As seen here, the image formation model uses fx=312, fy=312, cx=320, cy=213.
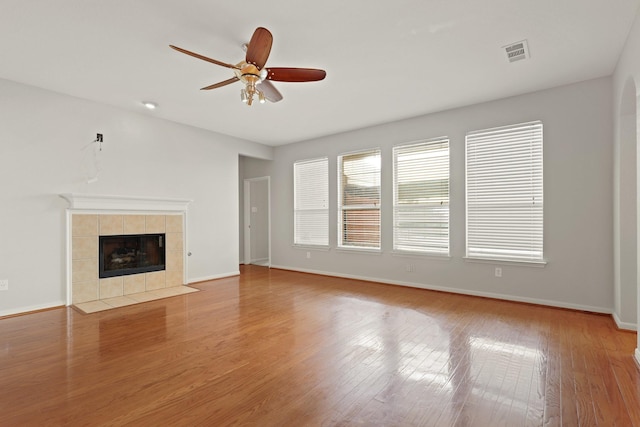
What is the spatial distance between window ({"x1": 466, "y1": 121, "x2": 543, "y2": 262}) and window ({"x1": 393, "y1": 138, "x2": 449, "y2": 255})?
0.39 meters

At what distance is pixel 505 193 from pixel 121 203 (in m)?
5.63

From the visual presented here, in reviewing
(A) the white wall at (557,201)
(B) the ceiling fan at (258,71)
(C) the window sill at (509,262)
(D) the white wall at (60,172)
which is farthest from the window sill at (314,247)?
(B) the ceiling fan at (258,71)

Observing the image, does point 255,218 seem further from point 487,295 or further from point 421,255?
point 487,295

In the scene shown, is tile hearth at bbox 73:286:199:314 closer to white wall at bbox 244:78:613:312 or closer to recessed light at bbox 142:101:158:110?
recessed light at bbox 142:101:158:110

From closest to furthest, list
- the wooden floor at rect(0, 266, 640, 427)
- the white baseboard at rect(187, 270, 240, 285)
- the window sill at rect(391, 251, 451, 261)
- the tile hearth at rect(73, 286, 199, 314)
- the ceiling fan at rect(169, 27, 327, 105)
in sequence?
the wooden floor at rect(0, 266, 640, 427) < the ceiling fan at rect(169, 27, 327, 105) < the tile hearth at rect(73, 286, 199, 314) < the window sill at rect(391, 251, 451, 261) < the white baseboard at rect(187, 270, 240, 285)

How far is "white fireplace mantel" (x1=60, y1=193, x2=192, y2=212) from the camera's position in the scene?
427 cm

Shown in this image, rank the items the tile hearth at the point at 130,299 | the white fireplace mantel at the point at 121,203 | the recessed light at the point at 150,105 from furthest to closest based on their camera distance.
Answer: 1. the recessed light at the point at 150,105
2. the white fireplace mantel at the point at 121,203
3. the tile hearth at the point at 130,299

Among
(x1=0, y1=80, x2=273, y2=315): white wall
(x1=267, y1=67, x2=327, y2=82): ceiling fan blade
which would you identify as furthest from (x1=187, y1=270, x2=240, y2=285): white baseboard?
(x1=267, y1=67, x2=327, y2=82): ceiling fan blade

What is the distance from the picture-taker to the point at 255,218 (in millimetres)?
8133

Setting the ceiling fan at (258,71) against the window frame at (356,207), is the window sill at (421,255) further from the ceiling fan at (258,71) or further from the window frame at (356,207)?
the ceiling fan at (258,71)

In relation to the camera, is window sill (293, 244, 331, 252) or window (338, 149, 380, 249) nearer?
window (338, 149, 380, 249)

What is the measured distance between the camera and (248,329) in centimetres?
329

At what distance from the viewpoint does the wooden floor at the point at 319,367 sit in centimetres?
188

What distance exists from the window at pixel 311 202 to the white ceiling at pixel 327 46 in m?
2.08
